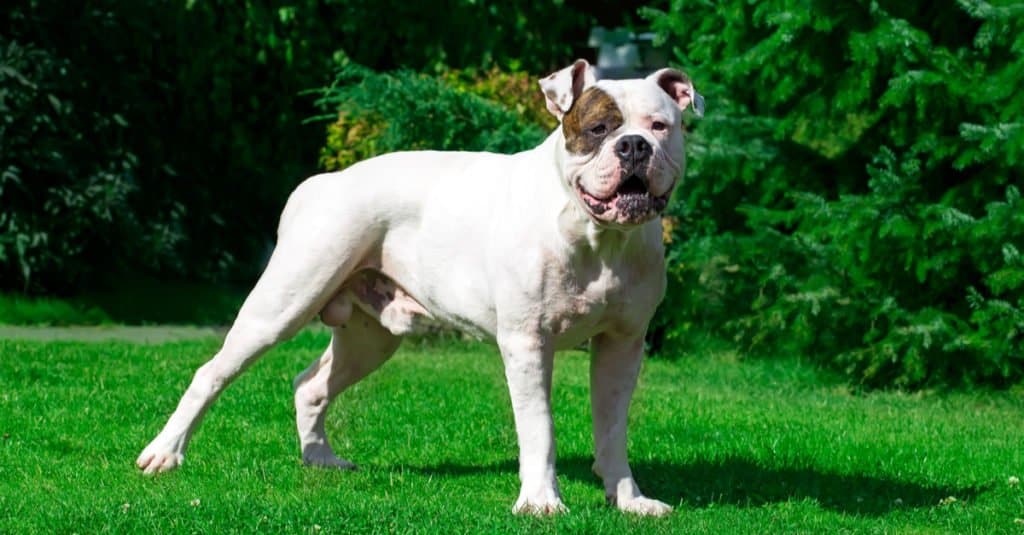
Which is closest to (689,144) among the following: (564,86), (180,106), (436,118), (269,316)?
(436,118)

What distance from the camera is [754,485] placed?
6516mm

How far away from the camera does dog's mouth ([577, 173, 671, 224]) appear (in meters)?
5.27

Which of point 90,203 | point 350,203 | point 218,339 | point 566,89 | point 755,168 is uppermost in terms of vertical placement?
point 566,89

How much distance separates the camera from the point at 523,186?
5.77m

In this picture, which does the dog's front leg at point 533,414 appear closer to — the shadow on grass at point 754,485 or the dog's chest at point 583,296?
the dog's chest at point 583,296

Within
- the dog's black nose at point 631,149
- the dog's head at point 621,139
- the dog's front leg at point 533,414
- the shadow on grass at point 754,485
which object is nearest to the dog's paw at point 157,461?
the shadow on grass at point 754,485

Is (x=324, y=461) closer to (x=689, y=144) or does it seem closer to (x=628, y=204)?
(x=628, y=204)

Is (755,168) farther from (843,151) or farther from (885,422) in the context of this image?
(885,422)

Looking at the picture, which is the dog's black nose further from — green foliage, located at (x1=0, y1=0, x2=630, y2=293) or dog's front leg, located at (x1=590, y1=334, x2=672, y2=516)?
green foliage, located at (x1=0, y1=0, x2=630, y2=293)

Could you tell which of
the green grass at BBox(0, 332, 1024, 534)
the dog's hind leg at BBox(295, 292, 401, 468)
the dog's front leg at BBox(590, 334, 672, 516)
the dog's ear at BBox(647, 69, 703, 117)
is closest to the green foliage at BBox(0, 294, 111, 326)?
the green grass at BBox(0, 332, 1024, 534)

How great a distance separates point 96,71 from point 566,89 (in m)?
8.55

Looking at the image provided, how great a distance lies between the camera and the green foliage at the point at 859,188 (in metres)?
9.20

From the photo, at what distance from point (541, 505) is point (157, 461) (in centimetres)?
174

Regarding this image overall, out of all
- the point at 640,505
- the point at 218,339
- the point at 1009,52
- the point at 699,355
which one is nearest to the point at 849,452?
the point at 640,505
